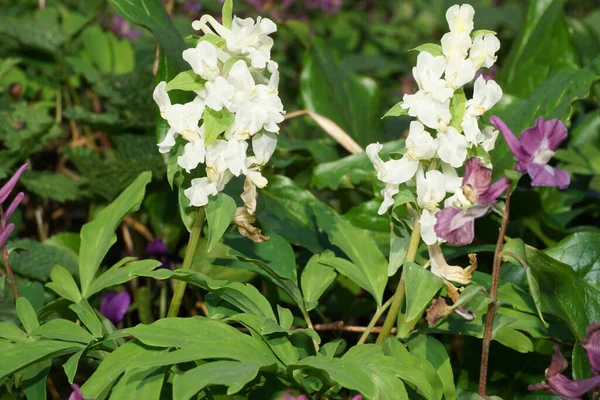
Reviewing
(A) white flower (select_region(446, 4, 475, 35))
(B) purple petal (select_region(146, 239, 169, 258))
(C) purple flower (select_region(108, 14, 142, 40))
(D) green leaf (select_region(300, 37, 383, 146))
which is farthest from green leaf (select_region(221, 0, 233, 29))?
(C) purple flower (select_region(108, 14, 142, 40))

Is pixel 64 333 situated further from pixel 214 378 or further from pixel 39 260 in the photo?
pixel 39 260

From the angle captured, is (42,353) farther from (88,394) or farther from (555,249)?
(555,249)

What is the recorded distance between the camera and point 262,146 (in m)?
1.18

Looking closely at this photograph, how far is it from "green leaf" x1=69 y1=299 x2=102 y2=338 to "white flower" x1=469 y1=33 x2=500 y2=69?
2.28ft

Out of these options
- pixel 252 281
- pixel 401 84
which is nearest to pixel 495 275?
pixel 252 281

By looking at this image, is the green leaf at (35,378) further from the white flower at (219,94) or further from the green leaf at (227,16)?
the green leaf at (227,16)

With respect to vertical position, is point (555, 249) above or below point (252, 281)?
above

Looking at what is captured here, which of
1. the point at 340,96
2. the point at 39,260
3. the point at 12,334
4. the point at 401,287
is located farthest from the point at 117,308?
the point at 340,96

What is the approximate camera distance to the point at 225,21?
1164 mm

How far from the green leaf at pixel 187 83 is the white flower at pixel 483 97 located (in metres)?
0.40

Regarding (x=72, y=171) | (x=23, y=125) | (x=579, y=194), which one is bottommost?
(x=579, y=194)

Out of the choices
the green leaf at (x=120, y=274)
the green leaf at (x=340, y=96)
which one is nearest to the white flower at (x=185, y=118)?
the green leaf at (x=120, y=274)

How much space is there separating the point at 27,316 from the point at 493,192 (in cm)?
73

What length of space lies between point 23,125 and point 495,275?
1656 millimetres
